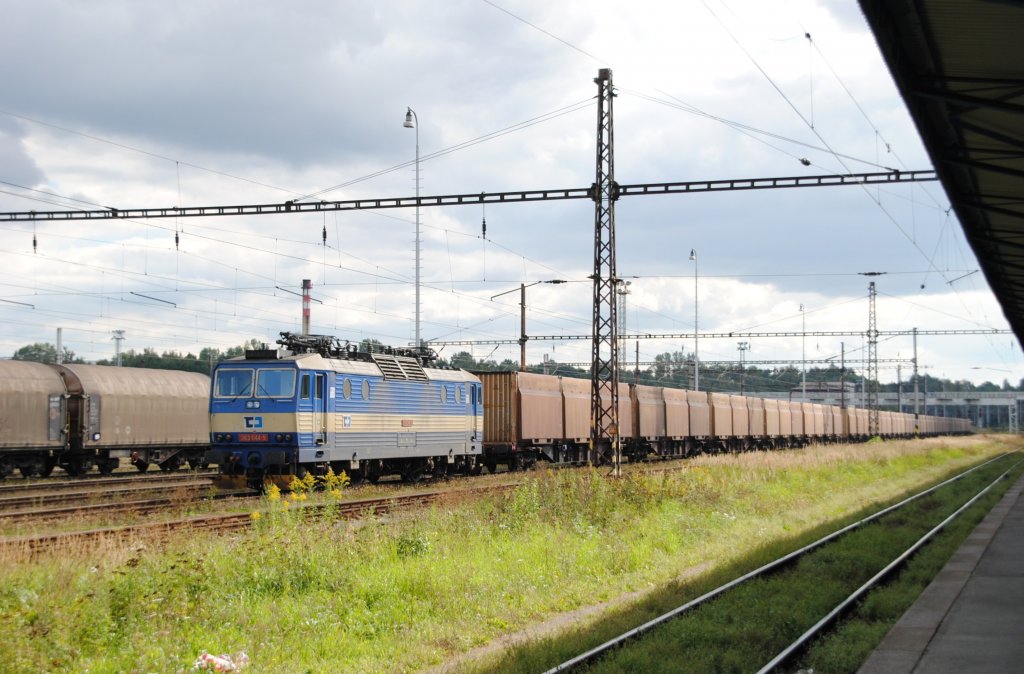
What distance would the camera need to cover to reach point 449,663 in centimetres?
927

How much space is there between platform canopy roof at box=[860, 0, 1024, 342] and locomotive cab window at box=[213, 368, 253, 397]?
15.7 metres

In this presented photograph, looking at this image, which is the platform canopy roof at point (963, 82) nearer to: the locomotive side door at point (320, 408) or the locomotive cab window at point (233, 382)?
the locomotive side door at point (320, 408)

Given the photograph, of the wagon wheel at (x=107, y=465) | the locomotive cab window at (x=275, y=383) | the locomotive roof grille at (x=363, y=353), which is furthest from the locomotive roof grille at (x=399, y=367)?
the wagon wheel at (x=107, y=465)

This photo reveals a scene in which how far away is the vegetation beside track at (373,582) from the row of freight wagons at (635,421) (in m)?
13.6

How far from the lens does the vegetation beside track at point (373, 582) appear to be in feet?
A: 30.2

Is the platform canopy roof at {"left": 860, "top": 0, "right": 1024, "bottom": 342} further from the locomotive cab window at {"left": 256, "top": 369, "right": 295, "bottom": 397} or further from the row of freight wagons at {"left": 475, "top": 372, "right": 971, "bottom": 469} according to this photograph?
the row of freight wagons at {"left": 475, "top": 372, "right": 971, "bottom": 469}

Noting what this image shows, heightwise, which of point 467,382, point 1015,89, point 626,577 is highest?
point 1015,89

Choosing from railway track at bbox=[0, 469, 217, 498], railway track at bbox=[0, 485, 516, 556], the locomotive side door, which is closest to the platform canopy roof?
railway track at bbox=[0, 485, 516, 556]

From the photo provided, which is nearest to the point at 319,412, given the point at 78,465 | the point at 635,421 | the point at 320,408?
the point at 320,408

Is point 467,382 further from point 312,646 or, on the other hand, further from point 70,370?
point 312,646

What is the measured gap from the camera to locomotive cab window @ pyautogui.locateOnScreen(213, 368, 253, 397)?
2367cm

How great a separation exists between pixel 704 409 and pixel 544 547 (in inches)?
1457

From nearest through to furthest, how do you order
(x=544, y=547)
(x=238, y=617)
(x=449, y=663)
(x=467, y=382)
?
(x=449, y=663) < (x=238, y=617) < (x=544, y=547) < (x=467, y=382)

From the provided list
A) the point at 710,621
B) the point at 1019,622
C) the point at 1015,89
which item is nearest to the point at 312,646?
the point at 710,621
